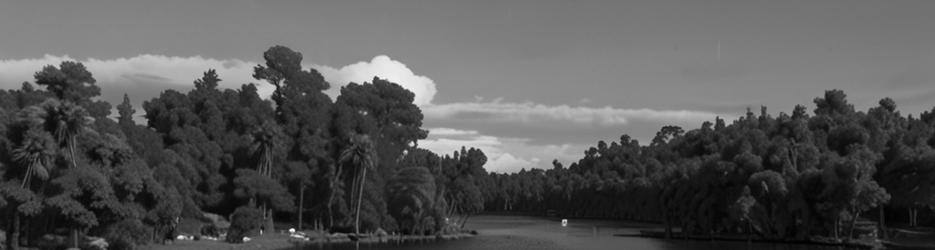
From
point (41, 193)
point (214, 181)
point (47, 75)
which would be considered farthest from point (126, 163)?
point (214, 181)

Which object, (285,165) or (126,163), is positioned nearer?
(126,163)

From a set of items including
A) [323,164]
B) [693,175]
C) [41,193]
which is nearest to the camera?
[41,193]

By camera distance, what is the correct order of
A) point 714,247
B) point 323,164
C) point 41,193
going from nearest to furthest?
point 41,193 → point 714,247 → point 323,164

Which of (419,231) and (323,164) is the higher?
(323,164)

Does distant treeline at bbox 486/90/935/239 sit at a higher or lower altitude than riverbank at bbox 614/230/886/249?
higher

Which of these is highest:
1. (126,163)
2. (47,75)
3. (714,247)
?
(47,75)

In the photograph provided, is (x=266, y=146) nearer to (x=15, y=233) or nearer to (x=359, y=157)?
(x=359, y=157)

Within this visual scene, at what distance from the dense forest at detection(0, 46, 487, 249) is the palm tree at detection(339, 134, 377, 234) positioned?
0.70 feet

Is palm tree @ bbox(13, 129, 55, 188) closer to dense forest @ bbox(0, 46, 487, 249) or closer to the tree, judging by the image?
dense forest @ bbox(0, 46, 487, 249)

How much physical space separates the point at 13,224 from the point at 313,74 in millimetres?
67704

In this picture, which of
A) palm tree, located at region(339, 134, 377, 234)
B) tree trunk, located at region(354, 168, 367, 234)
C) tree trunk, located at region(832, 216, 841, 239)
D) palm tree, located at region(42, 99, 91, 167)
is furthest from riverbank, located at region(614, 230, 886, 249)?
palm tree, located at region(42, 99, 91, 167)

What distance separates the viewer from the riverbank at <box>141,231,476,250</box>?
299ft

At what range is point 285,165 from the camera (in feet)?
421

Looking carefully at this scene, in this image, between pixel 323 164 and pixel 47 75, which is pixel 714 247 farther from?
pixel 47 75
